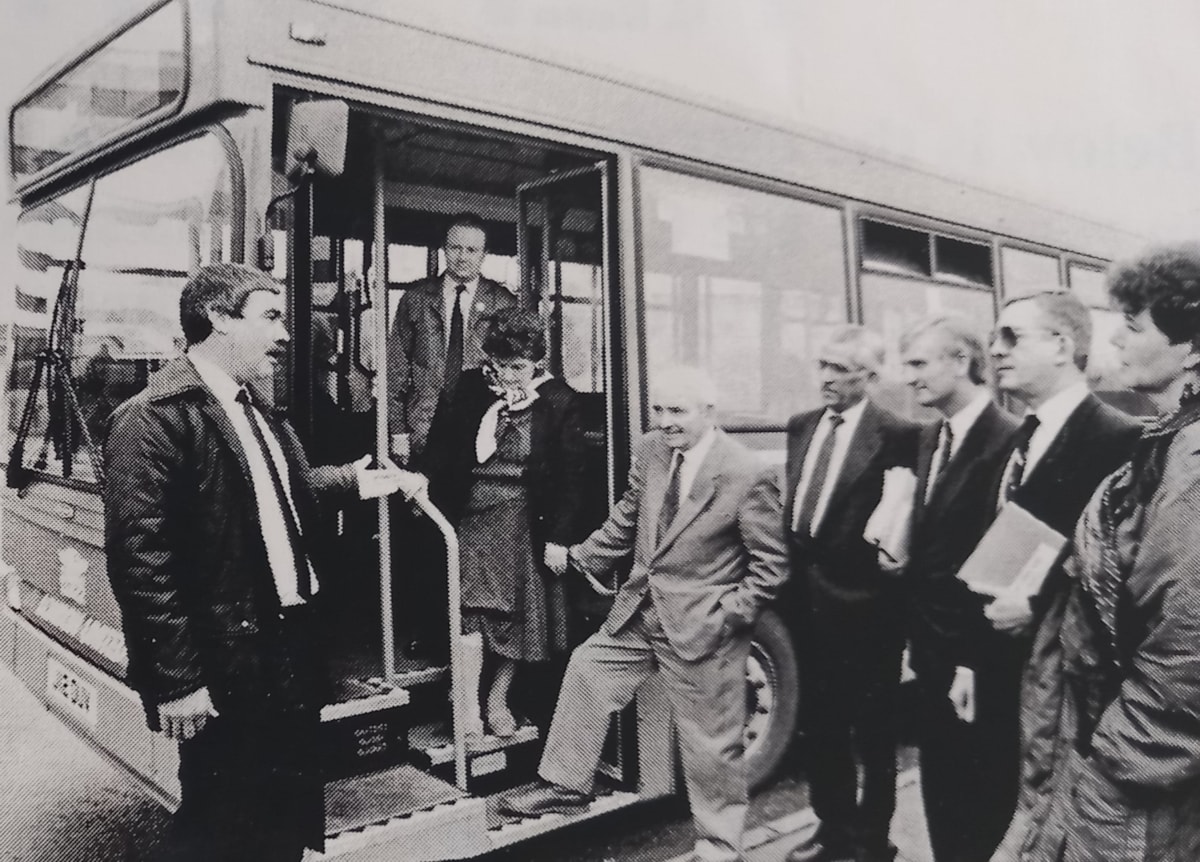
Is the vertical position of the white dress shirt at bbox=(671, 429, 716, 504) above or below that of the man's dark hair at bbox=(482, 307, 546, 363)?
below

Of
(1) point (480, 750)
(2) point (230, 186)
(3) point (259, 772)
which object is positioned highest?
(2) point (230, 186)

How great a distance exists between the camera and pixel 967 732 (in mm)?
2709

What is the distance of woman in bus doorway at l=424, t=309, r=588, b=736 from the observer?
8.70 ft

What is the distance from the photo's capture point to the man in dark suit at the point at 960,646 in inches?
104

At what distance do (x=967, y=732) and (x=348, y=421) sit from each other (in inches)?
82.4

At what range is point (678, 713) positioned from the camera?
2.67 metres

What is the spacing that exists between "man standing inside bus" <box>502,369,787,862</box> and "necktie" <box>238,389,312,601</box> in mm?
884

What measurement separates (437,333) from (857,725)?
1741 mm

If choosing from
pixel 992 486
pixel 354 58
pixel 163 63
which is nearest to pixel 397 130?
pixel 354 58

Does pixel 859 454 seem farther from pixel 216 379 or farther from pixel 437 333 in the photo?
pixel 216 379

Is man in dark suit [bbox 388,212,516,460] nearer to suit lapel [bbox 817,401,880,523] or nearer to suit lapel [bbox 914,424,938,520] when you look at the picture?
suit lapel [bbox 817,401,880,523]

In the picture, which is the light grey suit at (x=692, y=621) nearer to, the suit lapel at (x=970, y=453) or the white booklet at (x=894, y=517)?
the white booklet at (x=894, y=517)

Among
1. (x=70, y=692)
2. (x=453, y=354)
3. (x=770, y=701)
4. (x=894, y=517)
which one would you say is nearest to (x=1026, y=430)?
(x=894, y=517)

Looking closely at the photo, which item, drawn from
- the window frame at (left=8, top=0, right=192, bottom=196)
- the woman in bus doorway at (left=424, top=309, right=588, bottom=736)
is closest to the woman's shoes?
the woman in bus doorway at (left=424, top=309, right=588, bottom=736)
